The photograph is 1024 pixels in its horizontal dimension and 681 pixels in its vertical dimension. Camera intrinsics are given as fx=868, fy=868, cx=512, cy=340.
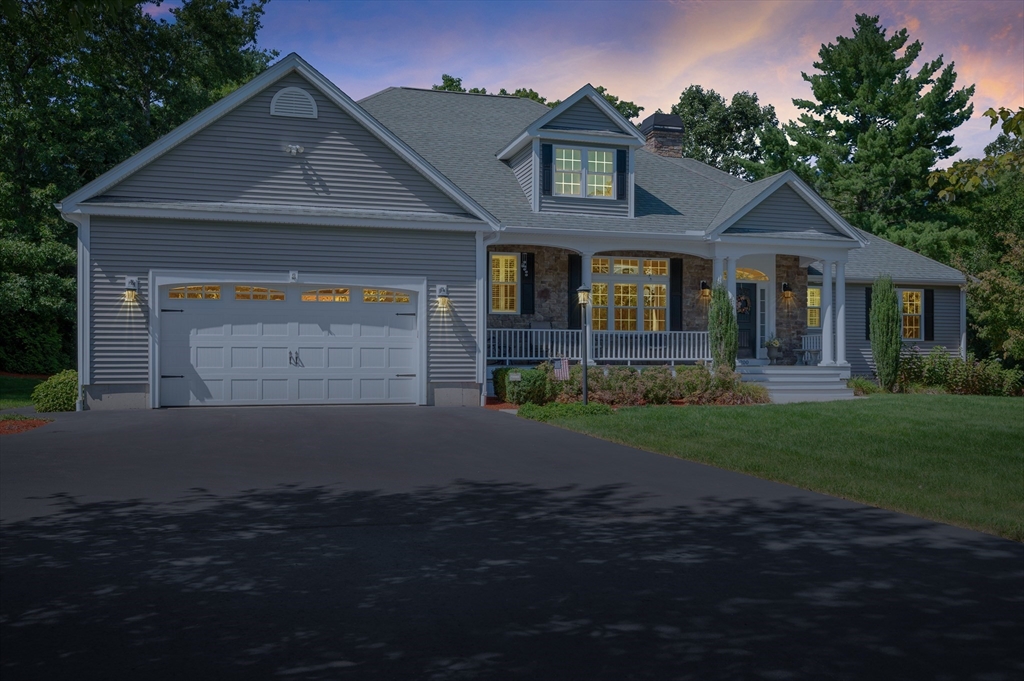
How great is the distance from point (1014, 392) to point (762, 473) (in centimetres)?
1819

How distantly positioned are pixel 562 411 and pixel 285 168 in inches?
290

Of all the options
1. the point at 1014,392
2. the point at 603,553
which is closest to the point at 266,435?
the point at 603,553

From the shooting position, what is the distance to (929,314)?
25.6 metres

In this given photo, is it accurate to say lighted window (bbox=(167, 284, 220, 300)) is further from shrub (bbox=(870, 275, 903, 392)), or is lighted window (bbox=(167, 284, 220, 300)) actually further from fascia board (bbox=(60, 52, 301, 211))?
shrub (bbox=(870, 275, 903, 392))

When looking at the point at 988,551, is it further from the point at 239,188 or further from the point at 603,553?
the point at 239,188

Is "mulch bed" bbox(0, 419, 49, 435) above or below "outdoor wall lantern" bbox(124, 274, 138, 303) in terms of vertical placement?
below

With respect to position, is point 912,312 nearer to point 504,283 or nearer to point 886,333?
point 886,333

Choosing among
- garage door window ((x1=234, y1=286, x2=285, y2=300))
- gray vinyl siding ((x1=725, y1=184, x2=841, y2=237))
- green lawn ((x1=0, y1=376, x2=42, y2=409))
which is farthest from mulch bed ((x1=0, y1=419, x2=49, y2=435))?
gray vinyl siding ((x1=725, y1=184, x2=841, y2=237))

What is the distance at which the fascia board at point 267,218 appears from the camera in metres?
16.0

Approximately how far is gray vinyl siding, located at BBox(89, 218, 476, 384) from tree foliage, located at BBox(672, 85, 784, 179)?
2885 centimetres

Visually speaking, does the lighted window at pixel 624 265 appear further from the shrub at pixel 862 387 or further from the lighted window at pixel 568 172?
the shrub at pixel 862 387

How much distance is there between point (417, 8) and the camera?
1667 cm

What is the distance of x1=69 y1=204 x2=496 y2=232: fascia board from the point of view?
15992mm

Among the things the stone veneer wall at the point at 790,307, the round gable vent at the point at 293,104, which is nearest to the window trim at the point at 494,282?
the round gable vent at the point at 293,104
